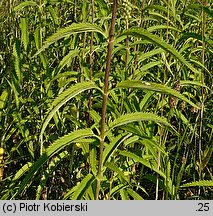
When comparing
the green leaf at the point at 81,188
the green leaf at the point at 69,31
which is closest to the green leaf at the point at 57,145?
the green leaf at the point at 81,188

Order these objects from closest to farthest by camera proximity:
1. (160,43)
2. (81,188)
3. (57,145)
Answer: (160,43), (57,145), (81,188)

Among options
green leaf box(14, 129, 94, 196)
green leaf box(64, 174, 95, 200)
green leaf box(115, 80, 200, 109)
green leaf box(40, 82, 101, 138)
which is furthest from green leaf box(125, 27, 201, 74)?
green leaf box(64, 174, 95, 200)

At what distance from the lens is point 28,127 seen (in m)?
2.57

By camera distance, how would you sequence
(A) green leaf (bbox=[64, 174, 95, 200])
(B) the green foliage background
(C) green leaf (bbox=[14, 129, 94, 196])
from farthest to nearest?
(B) the green foliage background, (A) green leaf (bbox=[64, 174, 95, 200]), (C) green leaf (bbox=[14, 129, 94, 196])

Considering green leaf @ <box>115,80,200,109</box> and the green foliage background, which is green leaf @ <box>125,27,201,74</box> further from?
the green foliage background

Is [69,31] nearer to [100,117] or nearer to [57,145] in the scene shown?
[57,145]

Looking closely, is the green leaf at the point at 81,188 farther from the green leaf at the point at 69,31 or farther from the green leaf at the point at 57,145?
the green leaf at the point at 69,31

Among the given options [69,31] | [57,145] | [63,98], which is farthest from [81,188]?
[69,31]

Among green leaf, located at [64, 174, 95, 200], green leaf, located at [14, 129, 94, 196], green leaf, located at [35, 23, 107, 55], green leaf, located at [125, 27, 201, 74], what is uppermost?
green leaf, located at [35, 23, 107, 55]

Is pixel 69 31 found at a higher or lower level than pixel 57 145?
higher

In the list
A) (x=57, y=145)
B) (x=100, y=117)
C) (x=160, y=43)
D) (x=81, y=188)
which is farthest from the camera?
(x=100, y=117)

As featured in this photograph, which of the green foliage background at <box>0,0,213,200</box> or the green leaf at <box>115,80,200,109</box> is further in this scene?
the green foliage background at <box>0,0,213,200</box>
